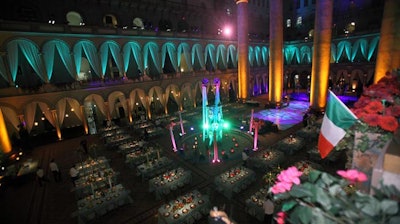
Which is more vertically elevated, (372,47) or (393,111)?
(372,47)

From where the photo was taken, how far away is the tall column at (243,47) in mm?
25859

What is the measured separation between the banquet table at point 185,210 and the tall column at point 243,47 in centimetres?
2167

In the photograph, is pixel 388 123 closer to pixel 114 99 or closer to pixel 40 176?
pixel 40 176

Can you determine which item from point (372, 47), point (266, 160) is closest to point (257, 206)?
point (266, 160)

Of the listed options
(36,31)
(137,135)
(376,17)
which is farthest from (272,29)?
(36,31)

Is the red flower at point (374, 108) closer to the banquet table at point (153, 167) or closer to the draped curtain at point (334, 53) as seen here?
the banquet table at point (153, 167)

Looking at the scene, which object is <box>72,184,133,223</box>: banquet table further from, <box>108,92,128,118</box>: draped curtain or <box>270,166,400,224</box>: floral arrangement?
<box>108,92,128,118</box>: draped curtain

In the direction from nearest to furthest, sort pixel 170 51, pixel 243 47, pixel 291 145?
pixel 291 145
pixel 170 51
pixel 243 47

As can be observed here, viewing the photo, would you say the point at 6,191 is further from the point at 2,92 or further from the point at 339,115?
the point at 339,115

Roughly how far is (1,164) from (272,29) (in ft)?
90.1

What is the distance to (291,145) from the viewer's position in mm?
13719

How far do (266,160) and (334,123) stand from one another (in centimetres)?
812

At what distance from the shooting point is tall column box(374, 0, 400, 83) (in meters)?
13.1

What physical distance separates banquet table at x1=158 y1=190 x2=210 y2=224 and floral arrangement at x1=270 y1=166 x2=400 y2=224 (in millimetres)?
6269
